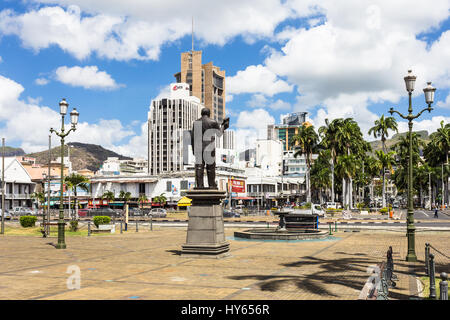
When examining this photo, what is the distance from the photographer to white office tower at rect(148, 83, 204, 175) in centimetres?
17088

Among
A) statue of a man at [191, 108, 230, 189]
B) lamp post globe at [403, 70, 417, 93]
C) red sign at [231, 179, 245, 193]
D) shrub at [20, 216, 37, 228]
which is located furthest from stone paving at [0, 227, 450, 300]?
red sign at [231, 179, 245, 193]

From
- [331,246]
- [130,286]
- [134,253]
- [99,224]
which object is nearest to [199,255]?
[134,253]

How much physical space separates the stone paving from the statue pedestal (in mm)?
541

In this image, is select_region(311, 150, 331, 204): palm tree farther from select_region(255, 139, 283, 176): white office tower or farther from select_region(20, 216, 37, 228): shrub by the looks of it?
select_region(20, 216, 37, 228): shrub

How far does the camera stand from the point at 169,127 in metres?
173

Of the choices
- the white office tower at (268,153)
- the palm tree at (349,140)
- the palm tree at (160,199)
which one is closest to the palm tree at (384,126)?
the palm tree at (349,140)

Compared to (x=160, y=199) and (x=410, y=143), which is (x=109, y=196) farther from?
(x=410, y=143)

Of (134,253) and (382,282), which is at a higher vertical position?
(382,282)

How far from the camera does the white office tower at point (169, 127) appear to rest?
17088cm

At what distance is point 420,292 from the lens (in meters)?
9.86

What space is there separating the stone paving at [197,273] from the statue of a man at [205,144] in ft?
10.8

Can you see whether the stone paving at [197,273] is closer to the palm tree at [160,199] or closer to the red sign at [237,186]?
the palm tree at [160,199]
